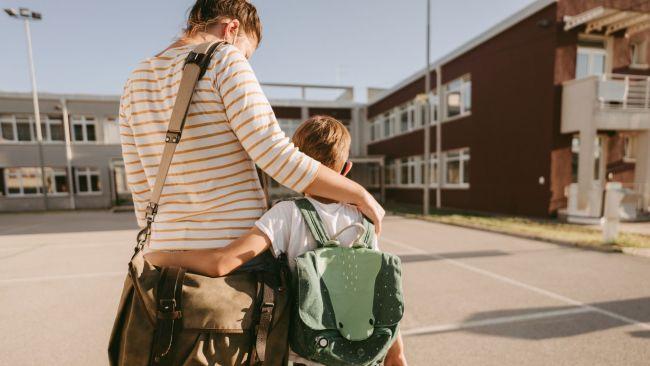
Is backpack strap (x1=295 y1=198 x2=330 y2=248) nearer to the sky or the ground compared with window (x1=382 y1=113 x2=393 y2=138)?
nearer to the ground

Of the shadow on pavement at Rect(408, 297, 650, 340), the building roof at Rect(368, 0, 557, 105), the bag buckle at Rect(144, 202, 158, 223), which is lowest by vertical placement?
the shadow on pavement at Rect(408, 297, 650, 340)

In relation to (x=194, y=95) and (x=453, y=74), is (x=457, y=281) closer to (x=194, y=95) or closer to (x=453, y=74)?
(x=194, y=95)

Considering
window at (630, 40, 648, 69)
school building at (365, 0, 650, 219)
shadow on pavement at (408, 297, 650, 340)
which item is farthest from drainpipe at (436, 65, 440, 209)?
shadow on pavement at (408, 297, 650, 340)

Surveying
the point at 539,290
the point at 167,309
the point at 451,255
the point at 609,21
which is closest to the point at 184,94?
the point at 167,309

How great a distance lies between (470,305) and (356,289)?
10.7 feet

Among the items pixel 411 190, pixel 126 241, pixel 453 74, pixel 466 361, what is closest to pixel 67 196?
pixel 126 241

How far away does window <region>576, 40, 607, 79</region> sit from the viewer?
11.7 m

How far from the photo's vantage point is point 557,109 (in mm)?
10930

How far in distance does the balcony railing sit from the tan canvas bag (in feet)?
42.5

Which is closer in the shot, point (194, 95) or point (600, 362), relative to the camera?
point (194, 95)

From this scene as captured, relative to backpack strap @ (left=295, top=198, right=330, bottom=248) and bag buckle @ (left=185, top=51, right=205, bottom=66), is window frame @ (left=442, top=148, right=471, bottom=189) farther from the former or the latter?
bag buckle @ (left=185, top=51, right=205, bottom=66)

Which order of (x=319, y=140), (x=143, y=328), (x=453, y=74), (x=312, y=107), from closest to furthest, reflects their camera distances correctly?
(x=143, y=328), (x=319, y=140), (x=453, y=74), (x=312, y=107)

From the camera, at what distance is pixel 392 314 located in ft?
3.83

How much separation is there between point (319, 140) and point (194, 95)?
48cm
